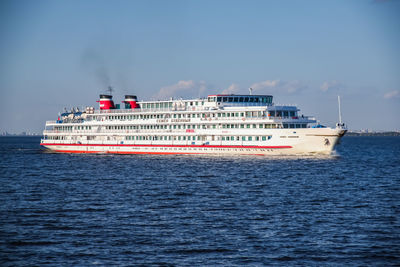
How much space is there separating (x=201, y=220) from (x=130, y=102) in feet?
214

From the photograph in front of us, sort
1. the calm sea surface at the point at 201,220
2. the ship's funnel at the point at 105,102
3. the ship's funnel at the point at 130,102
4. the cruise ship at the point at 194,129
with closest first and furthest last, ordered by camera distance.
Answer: the calm sea surface at the point at 201,220
the cruise ship at the point at 194,129
the ship's funnel at the point at 130,102
the ship's funnel at the point at 105,102

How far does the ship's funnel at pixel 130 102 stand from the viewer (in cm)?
8931

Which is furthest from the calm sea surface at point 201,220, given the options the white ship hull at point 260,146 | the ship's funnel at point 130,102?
the ship's funnel at point 130,102

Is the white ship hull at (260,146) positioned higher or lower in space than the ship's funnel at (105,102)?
lower

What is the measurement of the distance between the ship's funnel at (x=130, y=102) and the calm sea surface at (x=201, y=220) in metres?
42.4

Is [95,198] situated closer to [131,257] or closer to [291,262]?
[131,257]

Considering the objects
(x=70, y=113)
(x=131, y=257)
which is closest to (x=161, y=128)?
(x=70, y=113)

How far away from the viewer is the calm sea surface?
64.8ft

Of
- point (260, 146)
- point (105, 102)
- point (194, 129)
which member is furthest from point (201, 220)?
point (105, 102)

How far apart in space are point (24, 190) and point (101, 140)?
4894 centimetres

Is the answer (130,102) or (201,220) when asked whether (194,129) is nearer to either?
(130,102)

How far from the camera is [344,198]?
1346 inches

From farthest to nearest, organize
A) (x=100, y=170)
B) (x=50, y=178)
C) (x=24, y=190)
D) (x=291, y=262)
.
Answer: (x=100, y=170)
(x=50, y=178)
(x=24, y=190)
(x=291, y=262)

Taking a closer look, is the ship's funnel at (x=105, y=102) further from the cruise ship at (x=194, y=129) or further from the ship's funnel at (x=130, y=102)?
the ship's funnel at (x=130, y=102)
